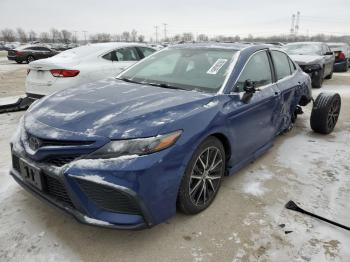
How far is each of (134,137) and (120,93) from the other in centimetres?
92

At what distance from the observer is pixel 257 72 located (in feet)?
12.9

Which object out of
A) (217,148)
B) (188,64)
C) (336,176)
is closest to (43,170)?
(217,148)

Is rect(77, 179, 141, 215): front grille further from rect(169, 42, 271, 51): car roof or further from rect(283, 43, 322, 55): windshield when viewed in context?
rect(283, 43, 322, 55): windshield

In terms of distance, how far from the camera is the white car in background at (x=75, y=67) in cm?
600

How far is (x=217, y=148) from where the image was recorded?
3086 millimetres

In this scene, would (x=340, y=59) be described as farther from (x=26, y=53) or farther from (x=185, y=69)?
(x=26, y=53)

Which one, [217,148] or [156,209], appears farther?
[217,148]

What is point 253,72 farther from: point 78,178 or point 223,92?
point 78,178

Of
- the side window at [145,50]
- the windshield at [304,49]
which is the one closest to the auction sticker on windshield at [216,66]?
the side window at [145,50]

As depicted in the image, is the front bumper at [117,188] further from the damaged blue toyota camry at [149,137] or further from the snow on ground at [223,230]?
the snow on ground at [223,230]

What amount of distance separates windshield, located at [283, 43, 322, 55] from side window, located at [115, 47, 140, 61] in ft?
22.3

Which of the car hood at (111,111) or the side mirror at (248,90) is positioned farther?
the side mirror at (248,90)

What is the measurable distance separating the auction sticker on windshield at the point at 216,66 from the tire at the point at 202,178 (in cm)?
84

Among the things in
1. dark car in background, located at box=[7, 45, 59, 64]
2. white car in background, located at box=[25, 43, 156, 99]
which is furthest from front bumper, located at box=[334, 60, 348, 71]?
dark car in background, located at box=[7, 45, 59, 64]
